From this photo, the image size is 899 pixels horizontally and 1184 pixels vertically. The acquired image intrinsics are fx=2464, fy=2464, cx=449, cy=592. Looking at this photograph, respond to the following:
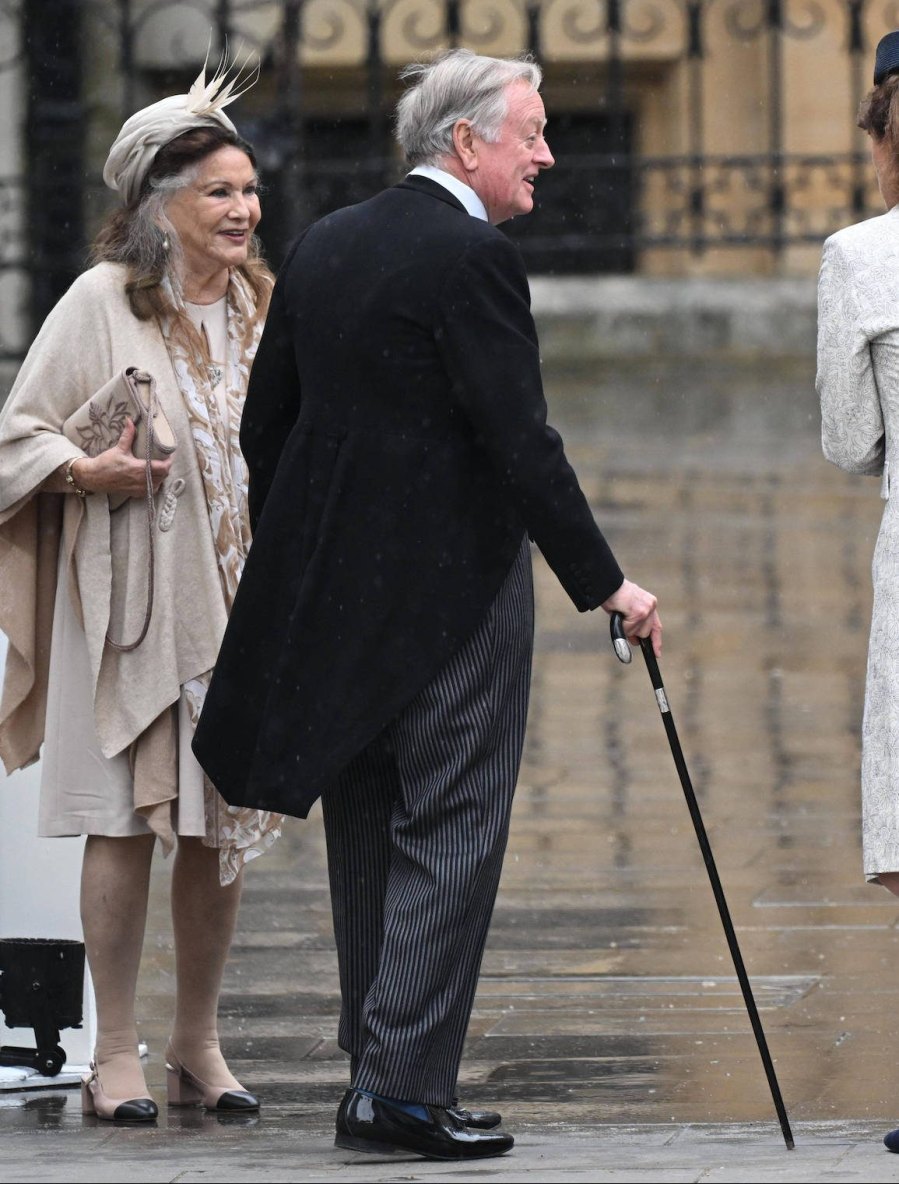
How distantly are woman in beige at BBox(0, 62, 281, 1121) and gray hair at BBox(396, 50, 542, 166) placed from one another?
546 mm

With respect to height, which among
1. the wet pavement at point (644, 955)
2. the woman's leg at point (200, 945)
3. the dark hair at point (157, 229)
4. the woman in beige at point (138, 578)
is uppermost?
the dark hair at point (157, 229)

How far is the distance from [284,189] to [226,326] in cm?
1120

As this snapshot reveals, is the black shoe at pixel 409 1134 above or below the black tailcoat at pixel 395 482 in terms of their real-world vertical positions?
below

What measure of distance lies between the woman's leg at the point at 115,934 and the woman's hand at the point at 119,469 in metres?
0.66

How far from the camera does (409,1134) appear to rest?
4102mm

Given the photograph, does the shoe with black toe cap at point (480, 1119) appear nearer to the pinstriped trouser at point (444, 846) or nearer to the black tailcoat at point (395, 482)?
the pinstriped trouser at point (444, 846)

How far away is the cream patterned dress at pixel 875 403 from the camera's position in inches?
160

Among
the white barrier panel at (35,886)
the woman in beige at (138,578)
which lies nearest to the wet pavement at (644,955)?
the white barrier panel at (35,886)

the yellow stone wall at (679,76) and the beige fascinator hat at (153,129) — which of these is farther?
the yellow stone wall at (679,76)

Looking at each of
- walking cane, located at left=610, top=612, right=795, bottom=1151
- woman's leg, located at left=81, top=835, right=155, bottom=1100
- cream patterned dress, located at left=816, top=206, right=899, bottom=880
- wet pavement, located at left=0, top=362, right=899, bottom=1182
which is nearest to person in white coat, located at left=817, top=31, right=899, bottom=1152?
cream patterned dress, located at left=816, top=206, right=899, bottom=880

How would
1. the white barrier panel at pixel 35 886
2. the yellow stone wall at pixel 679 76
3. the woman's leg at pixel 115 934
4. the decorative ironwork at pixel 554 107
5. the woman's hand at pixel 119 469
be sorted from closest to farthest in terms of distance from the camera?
the woman's hand at pixel 119 469 < the woman's leg at pixel 115 934 < the white barrier panel at pixel 35 886 < the decorative ironwork at pixel 554 107 < the yellow stone wall at pixel 679 76

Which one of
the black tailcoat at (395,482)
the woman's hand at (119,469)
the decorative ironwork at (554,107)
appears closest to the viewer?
the black tailcoat at (395,482)

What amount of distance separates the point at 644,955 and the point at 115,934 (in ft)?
5.65

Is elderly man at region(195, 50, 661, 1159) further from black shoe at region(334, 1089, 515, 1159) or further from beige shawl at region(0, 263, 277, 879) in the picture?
beige shawl at region(0, 263, 277, 879)
